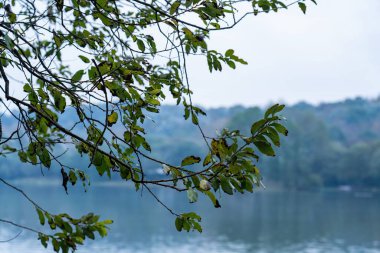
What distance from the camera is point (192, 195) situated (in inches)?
86.4

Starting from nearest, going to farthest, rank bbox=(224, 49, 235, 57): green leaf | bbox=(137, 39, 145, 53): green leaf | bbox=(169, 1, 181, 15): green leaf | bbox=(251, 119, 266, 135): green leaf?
bbox=(251, 119, 266, 135): green leaf
bbox=(169, 1, 181, 15): green leaf
bbox=(224, 49, 235, 57): green leaf
bbox=(137, 39, 145, 53): green leaf

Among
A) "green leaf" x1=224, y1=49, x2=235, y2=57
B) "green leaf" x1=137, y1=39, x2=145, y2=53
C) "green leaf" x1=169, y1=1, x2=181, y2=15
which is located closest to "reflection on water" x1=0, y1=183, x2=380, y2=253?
"green leaf" x1=137, y1=39, x2=145, y2=53

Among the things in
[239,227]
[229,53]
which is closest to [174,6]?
→ [229,53]

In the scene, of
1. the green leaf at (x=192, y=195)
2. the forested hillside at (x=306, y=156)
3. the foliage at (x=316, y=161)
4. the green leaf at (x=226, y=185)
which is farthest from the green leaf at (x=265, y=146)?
the foliage at (x=316, y=161)

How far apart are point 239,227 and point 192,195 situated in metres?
35.4

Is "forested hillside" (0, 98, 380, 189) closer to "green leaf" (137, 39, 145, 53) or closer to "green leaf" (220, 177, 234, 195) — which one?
"green leaf" (137, 39, 145, 53)

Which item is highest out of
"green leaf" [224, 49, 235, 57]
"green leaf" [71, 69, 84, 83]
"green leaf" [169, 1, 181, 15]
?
"green leaf" [169, 1, 181, 15]

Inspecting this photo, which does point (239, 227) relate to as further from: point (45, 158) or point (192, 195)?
point (192, 195)

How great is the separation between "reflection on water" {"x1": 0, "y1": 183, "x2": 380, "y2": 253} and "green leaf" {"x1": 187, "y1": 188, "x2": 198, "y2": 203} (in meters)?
23.1

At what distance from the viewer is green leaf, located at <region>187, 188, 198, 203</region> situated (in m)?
2.18

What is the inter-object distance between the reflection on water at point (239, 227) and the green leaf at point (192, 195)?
23.1 m

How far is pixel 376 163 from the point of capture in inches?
2635

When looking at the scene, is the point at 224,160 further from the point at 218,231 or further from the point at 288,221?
the point at 288,221

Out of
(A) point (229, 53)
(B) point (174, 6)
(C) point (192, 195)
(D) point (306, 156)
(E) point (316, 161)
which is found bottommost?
(C) point (192, 195)
